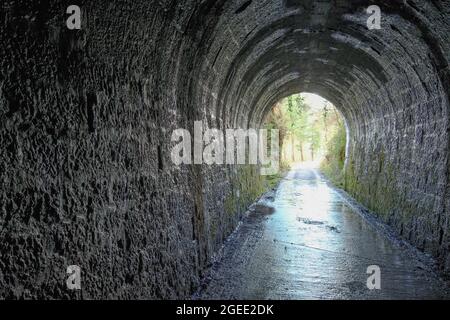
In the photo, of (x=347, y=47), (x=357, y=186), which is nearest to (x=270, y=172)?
(x=357, y=186)

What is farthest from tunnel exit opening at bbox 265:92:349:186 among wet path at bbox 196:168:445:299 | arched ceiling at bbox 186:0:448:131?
wet path at bbox 196:168:445:299

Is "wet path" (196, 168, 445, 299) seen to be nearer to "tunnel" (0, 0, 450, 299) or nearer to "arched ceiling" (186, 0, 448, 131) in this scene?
"tunnel" (0, 0, 450, 299)

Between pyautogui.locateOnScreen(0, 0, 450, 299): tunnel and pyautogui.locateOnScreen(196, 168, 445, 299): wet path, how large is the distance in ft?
1.39

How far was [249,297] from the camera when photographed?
4508 mm

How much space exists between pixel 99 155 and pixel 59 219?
655 millimetres

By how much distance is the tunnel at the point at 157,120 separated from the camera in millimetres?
2072

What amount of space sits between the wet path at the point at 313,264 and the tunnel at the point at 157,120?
423mm

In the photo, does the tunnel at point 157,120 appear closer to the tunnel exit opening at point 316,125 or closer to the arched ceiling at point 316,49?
the arched ceiling at point 316,49

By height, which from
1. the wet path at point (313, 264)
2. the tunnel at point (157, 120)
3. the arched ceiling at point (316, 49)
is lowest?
the wet path at point (313, 264)

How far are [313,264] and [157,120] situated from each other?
3621 millimetres

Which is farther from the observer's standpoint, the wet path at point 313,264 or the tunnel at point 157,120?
the wet path at point 313,264

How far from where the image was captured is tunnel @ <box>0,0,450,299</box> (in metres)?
2.07

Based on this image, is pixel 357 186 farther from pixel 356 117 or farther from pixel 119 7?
pixel 119 7

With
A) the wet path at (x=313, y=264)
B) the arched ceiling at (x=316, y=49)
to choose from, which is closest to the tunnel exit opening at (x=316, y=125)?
the arched ceiling at (x=316, y=49)
